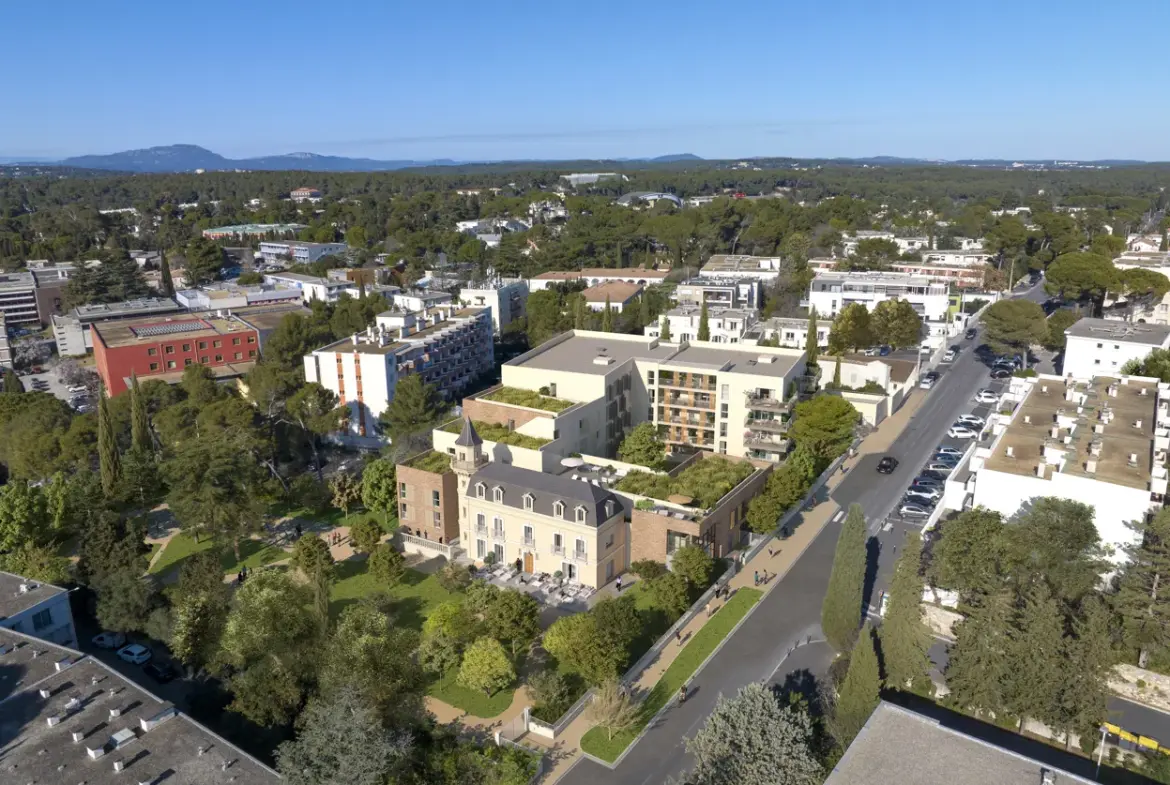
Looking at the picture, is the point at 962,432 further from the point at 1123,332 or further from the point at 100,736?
the point at 100,736

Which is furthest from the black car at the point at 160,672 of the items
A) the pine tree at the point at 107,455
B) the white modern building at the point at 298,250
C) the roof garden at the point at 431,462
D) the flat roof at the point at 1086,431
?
the white modern building at the point at 298,250

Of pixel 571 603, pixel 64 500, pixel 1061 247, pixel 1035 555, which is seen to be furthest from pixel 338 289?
pixel 1061 247

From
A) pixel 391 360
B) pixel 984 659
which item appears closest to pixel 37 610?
pixel 391 360

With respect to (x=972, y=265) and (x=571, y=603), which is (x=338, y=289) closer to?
(x=571, y=603)

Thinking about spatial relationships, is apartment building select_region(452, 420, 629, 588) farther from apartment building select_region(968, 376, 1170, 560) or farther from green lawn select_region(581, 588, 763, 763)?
apartment building select_region(968, 376, 1170, 560)

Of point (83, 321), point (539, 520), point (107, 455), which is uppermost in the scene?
point (83, 321)
